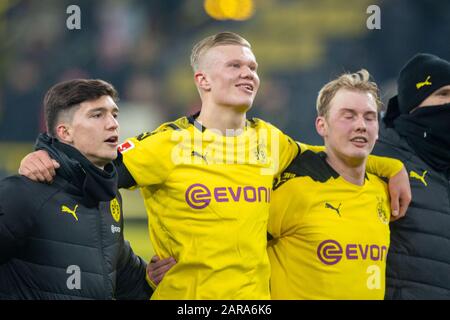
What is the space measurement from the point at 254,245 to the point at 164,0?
953 cm

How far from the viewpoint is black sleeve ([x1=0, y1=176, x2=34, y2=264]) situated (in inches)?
125

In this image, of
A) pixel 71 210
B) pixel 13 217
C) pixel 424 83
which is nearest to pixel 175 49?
pixel 424 83

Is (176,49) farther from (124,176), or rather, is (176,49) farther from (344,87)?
(124,176)

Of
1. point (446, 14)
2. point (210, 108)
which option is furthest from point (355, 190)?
point (446, 14)

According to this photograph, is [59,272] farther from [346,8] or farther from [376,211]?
[346,8]

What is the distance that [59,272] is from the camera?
3264 mm

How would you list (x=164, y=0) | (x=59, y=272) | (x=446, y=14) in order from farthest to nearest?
1. (x=164, y=0)
2. (x=446, y=14)
3. (x=59, y=272)

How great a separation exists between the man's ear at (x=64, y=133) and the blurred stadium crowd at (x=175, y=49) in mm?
7119

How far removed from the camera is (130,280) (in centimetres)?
379

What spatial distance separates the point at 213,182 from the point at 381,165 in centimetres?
88

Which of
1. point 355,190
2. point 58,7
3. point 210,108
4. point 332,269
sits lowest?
point 332,269

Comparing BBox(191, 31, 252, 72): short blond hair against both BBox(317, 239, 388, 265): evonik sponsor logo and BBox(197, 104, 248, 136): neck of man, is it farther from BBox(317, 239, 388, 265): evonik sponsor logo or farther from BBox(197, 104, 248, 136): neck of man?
BBox(317, 239, 388, 265): evonik sponsor logo

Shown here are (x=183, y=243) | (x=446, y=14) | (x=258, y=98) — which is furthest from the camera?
(x=258, y=98)

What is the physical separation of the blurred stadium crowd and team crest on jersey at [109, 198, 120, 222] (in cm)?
700
